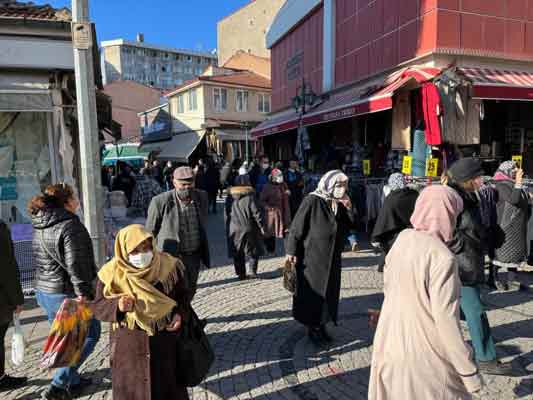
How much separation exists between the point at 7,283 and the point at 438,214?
3423 mm

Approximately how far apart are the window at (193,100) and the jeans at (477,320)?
92.4 feet

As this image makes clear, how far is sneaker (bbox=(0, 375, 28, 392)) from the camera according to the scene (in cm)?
354

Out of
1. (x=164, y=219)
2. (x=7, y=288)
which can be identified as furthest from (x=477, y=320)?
(x=7, y=288)

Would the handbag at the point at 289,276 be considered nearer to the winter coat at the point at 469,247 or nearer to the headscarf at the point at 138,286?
the winter coat at the point at 469,247

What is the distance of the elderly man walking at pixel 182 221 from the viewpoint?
4.27m

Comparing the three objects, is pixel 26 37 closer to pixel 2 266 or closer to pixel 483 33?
pixel 2 266

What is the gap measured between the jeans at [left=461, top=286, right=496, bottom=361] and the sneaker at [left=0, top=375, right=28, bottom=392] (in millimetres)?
3957

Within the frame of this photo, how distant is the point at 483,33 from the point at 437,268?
8.41 m

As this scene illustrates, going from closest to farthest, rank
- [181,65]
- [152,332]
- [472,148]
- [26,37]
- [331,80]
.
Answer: [152,332], [26,37], [472,148], [331,80], [181,65]

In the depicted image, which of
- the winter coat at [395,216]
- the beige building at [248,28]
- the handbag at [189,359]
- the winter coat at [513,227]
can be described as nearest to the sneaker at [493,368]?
the winter coat at [395,216]

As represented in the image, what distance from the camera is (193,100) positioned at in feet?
98.4

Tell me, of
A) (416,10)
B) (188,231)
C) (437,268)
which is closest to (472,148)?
(416,10)

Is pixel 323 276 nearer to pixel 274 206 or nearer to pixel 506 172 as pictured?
pixel 506 172

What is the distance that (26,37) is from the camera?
5746mm
